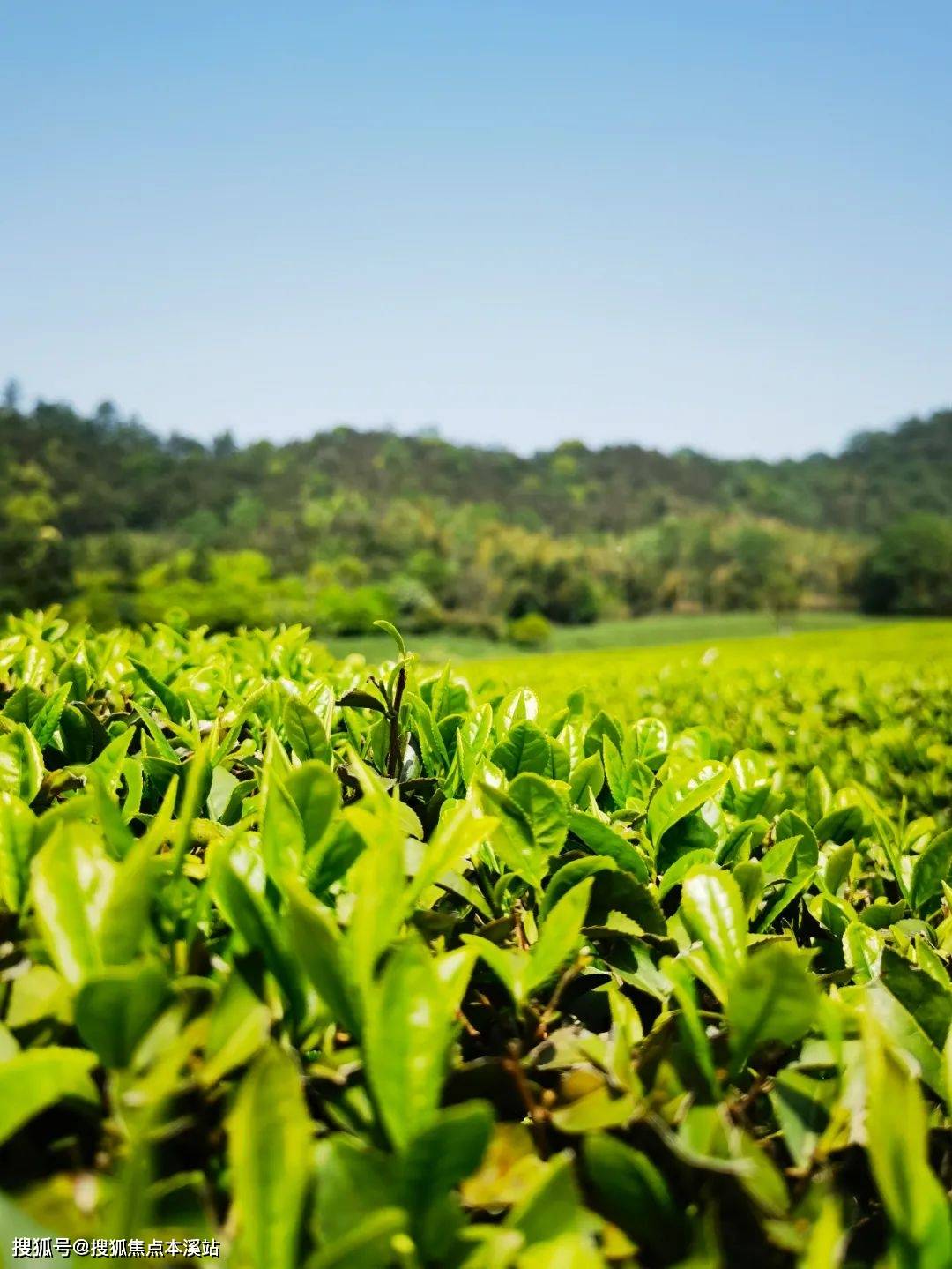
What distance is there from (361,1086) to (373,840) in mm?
228

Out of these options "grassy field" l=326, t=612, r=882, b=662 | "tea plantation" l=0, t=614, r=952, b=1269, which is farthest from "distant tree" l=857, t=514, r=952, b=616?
"tea plantation" l=0, t=614, r=952, b=1269

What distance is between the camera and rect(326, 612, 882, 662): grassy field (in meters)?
68.5

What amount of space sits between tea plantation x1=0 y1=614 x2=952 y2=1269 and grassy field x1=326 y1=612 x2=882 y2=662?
58574 millimetres

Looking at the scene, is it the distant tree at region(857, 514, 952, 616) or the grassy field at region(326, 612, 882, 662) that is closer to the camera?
the grassy field at region(326, 612, 882, 662)

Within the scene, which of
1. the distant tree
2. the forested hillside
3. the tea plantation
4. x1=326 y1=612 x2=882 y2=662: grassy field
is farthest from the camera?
the distant tree

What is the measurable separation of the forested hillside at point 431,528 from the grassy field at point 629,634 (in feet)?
7.21

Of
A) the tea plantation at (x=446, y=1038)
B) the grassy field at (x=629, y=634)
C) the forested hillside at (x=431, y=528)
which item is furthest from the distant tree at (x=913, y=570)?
the tea plantation at (x=446, y=1038)

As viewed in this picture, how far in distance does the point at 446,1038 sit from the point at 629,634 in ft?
258

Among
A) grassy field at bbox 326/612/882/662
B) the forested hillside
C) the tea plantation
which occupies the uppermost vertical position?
the forested hillside

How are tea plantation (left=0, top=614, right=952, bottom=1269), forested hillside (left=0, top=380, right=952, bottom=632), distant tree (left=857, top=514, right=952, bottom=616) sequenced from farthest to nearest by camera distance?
distant tree (left=857, top=514, right=952, bottom=616)
forested hillside (left=0, top=380, right=952, bottom=632)
tea plantation (left=0, top=614, right=952, bottom=1269)

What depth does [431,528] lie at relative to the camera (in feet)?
302

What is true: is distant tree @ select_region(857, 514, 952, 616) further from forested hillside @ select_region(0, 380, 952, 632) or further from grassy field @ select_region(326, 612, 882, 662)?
grassy field @ select_region(326, 612, 882, 662)

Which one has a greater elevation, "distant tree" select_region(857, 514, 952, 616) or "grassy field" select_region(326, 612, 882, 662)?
"distant tree" select_region(857, 514, 952, 616)

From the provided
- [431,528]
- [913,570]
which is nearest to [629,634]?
[431,528]
